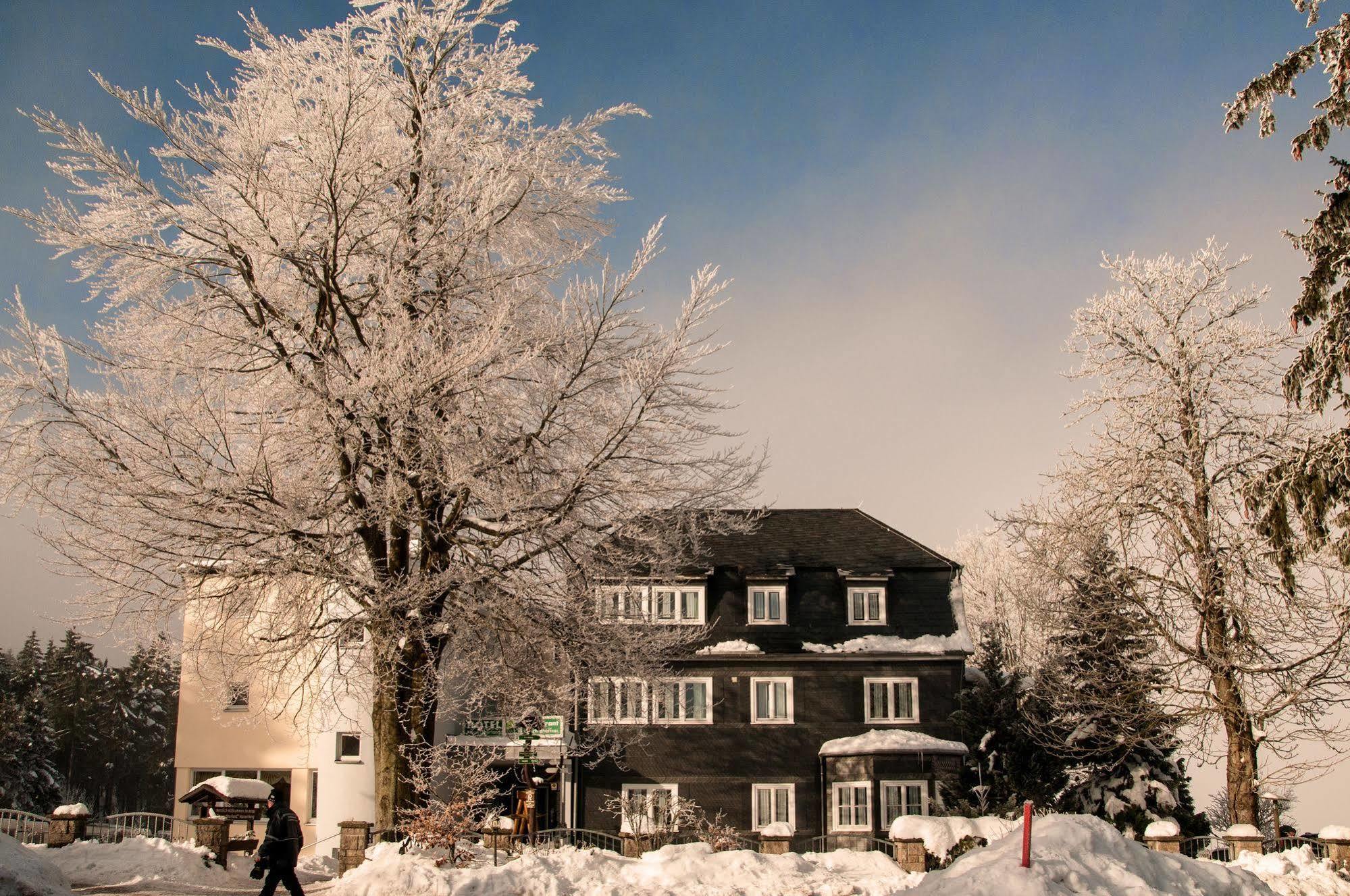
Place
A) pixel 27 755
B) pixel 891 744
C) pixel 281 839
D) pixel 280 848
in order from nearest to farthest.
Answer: pixel 280 848
pixel 281 839
pixel 891 744
pixel 27 755

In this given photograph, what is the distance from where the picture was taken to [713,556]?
35.1 metres

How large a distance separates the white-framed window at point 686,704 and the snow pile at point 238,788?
12.0 meters

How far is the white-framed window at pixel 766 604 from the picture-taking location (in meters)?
34.4

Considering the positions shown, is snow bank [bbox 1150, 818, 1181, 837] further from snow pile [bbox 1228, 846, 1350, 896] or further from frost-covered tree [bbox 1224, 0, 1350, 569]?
frost-covered tree [bbox 1224, 0, 1350, 569]

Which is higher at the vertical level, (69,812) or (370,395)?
(370,395)

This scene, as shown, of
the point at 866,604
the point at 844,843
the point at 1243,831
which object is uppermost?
the point at 866,604

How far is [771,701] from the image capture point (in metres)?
33.3

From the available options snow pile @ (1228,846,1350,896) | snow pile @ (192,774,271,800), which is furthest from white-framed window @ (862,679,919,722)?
snow pile @ (192,774,271,800)

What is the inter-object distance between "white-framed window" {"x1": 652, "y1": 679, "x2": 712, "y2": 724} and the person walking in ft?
66.3

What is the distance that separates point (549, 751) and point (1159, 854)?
1016 inches

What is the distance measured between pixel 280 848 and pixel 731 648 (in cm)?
2188

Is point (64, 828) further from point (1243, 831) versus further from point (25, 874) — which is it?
point (1243, 831)

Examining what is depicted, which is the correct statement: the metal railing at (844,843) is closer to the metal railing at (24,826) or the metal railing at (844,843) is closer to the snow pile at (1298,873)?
the snow pile at (1298,873)

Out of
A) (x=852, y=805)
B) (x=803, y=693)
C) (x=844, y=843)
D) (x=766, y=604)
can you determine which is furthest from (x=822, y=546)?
(x=844, y=843)
